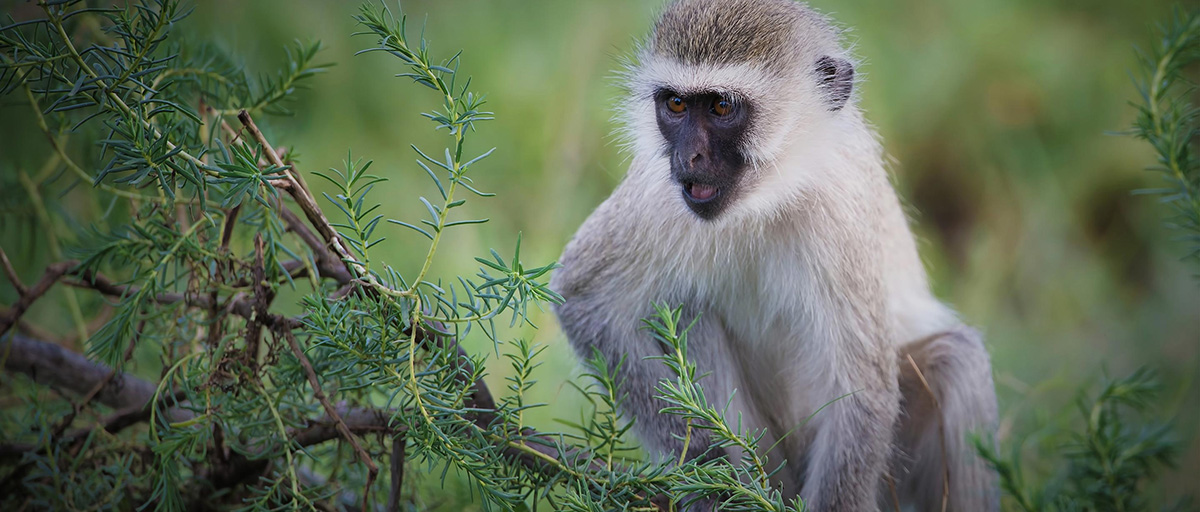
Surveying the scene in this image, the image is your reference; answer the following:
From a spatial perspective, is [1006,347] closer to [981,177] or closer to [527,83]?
[981,177]

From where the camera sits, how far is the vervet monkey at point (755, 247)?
2672mm

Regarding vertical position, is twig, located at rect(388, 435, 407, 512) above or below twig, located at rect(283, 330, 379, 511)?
below

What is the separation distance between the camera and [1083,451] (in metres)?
2.85

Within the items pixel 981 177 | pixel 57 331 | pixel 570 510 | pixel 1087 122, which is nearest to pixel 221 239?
pixel 570 510

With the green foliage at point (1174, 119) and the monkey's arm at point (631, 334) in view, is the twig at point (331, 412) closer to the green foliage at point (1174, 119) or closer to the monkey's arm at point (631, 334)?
the monkey's arm at point (631, 334)

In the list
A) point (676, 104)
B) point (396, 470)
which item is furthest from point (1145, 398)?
point (396, 470)

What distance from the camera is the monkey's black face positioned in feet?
8.41

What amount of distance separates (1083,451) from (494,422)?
74.3 inches

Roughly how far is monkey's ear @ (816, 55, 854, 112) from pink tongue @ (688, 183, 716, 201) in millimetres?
587

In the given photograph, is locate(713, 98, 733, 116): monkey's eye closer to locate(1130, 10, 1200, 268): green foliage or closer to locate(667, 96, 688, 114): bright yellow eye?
locate(667, 96, 688, 114): bright yellow eye

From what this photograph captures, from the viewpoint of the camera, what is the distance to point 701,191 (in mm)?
2576

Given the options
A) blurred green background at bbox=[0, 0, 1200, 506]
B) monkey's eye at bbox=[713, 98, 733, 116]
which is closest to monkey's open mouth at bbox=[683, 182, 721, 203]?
monkey's eye at bbox=[713, 98, 733, 116]

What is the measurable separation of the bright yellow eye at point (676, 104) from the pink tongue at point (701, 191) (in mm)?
256

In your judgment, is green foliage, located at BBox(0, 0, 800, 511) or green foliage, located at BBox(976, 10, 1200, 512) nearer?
green foliage, located at BBox(0, 0, 800, 511)
